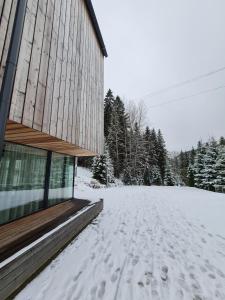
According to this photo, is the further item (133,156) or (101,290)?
(133,156)

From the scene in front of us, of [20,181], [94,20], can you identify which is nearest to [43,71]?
[20,181]

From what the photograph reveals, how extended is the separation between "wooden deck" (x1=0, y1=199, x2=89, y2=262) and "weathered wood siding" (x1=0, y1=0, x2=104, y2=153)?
193cm

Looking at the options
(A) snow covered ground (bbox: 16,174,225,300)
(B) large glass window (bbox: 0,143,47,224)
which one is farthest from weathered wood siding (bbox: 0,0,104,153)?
(A) snow covered ground (bbox: 16,174,225,300)

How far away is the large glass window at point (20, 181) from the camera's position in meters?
4.17

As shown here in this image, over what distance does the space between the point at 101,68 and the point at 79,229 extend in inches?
249

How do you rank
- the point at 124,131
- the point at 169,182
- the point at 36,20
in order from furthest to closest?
1. the point at 169,182
2. the point at 124,131
3. the point at 36,20

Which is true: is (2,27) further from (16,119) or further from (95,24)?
(95,24)

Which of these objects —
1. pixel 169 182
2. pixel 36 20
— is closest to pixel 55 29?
pixel 36 20

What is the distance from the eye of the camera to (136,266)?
10.9 feet

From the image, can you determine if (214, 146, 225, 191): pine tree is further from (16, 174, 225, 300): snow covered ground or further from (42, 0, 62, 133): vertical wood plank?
(42, 0, 62, 133): vertical wood plank

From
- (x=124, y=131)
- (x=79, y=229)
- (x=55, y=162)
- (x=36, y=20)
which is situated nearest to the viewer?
(x=36, y=20)

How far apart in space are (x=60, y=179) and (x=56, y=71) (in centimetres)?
400

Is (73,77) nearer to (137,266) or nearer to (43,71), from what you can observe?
(43,71)

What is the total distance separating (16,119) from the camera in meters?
2.83
